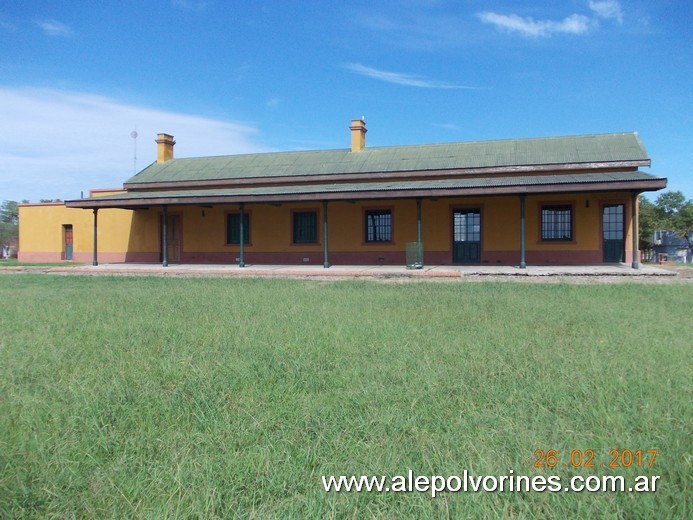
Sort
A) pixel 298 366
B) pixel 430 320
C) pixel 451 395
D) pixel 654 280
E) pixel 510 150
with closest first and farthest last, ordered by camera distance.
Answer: pixel 451 395 → pixel 298 366 → pixel 430 320 → pixel 654 280 → pixel 510 150

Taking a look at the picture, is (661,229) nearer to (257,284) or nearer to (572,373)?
(257,284)

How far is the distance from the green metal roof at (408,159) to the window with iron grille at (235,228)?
5.31 ft

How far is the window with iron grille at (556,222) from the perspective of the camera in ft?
58.0

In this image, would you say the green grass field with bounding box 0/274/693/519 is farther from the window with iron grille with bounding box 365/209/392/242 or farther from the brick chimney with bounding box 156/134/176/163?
the brick chimney with bounding box 156/134/176/163

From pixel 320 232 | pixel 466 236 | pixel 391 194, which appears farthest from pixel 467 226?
pixel 320 232

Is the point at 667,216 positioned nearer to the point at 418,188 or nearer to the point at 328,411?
the point at 418,188

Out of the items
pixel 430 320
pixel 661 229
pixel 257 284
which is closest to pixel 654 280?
pixel 430 320

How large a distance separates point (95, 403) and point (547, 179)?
15525mm

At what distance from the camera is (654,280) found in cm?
1363

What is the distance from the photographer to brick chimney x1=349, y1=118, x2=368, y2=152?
73.3ft

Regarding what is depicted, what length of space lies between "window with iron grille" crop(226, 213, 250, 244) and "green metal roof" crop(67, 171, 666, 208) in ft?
3.73

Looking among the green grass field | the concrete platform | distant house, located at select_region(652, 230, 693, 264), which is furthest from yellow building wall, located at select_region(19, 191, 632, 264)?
distant house, located at select_region(652, 230, 693, 264)

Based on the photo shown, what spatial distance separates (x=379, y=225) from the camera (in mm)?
19828
